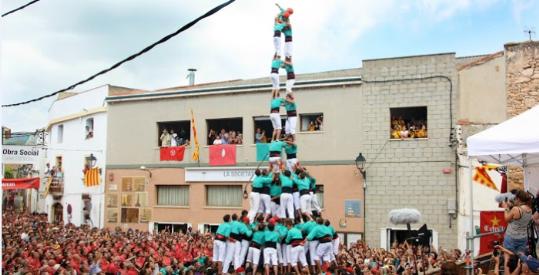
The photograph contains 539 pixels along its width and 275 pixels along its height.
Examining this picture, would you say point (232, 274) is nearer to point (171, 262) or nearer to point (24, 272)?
point (171, 262)

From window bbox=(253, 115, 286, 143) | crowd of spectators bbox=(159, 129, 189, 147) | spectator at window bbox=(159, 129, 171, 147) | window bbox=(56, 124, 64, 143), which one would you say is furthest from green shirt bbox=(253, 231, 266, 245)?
window bbox=(56, 124, 64, 143)

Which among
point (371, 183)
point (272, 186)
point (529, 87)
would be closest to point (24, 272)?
point (272, 186)

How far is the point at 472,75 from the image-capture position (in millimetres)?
25516

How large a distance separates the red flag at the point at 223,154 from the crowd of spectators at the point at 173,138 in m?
2.04

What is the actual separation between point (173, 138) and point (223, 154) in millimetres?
3317

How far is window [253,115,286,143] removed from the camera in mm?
29234

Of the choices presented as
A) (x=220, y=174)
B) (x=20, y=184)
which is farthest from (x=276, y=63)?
(x=20, y=184)

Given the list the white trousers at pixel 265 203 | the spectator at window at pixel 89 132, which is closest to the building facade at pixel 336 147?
the spectator at window at pixel 89 132

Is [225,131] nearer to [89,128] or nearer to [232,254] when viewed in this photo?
[89,128]

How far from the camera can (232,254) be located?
1652cm

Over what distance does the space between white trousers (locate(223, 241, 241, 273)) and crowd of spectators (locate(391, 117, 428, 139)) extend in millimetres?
12352

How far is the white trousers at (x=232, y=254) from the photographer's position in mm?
16375

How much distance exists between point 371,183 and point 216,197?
7.96 metres

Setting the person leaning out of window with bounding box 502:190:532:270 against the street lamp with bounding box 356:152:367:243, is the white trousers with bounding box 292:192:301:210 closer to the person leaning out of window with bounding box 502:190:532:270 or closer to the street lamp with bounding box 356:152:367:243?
the person leaning out of window with bounding box 502:190:532:270
